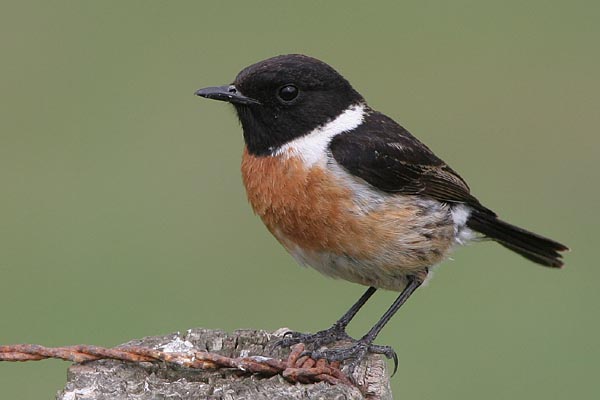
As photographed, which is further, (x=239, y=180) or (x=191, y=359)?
(x=239, y=180)

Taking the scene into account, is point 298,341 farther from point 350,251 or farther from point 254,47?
point 254,47

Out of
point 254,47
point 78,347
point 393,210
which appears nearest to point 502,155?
point 254,47

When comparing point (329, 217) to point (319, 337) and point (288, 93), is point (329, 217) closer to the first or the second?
point (319, 337)

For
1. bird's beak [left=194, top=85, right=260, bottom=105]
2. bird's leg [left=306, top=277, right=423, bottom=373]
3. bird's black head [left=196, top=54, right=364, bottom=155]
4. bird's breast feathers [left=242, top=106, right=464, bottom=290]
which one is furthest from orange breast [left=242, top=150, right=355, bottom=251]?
bird's leg [left=306, top=277, right=423, bottom=373]

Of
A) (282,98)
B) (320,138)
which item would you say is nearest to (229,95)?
(282,98)

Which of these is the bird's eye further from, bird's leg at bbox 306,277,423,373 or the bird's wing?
bird's leg at bbox 306,277,423,373

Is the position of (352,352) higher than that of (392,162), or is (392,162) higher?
(392,162)

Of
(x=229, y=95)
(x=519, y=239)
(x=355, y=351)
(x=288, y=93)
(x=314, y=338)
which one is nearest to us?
(x=355, y=351)

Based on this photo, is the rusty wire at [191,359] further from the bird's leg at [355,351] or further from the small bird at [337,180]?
the small bird at [337,180]

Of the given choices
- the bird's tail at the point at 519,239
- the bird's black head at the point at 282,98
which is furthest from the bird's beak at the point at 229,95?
the bird's tail at the point at 519,239
